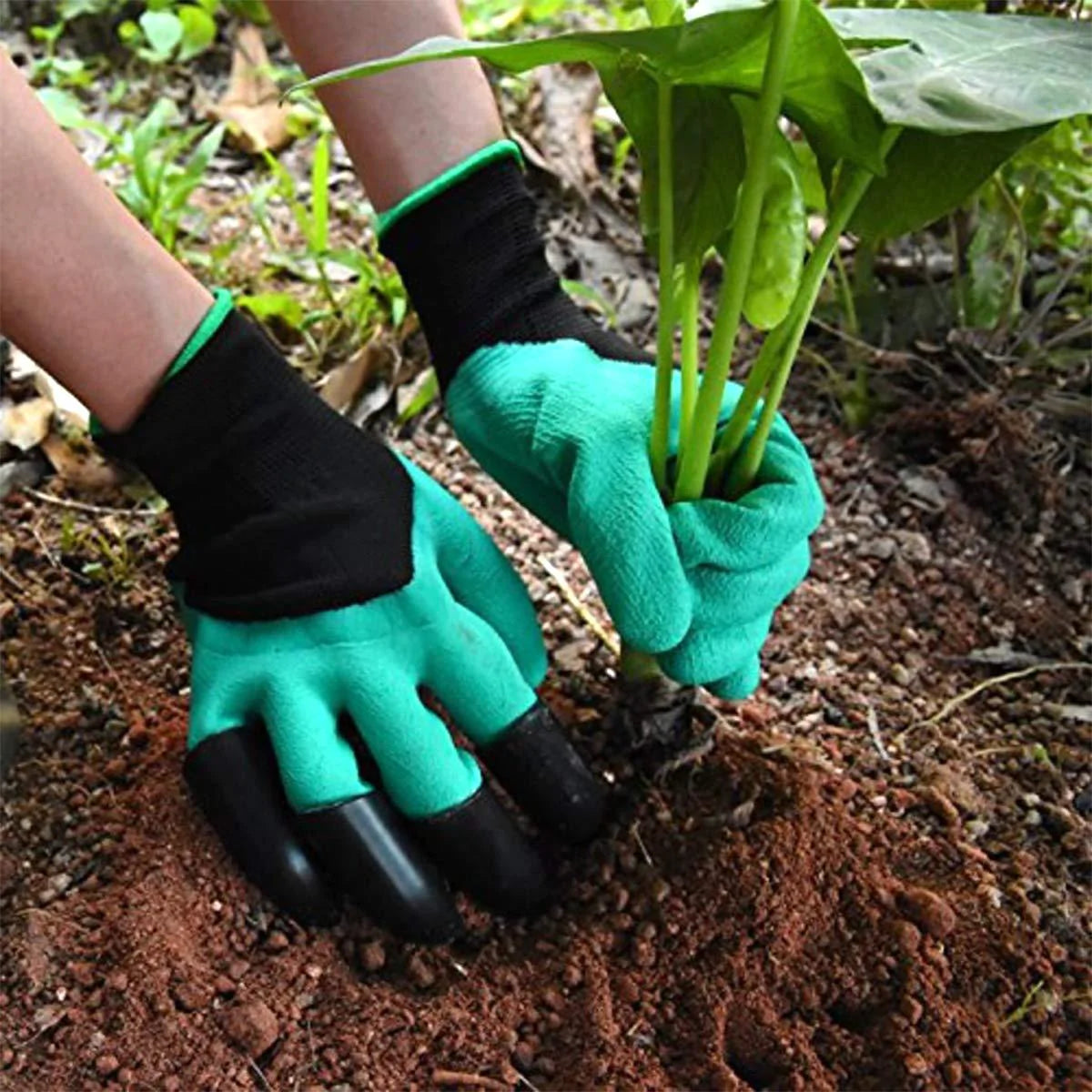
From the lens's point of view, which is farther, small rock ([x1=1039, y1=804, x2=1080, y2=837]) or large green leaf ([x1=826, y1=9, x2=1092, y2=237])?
small rock ([x1=1039, y1=804, x2=1080, y2=837])

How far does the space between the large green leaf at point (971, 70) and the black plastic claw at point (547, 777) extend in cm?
53

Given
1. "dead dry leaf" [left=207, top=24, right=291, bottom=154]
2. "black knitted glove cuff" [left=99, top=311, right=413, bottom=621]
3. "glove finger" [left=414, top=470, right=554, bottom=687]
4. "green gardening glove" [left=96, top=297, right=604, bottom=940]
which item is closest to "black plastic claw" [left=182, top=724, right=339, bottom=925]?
"green gardening glove" [left=96, top=297, right=604, bottom=940]

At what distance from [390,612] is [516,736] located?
135 millimetres

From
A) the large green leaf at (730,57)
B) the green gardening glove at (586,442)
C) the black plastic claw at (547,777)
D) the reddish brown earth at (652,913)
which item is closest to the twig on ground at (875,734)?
the reddish brown earth at (652,913)

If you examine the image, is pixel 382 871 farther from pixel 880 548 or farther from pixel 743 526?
pixel 880 548

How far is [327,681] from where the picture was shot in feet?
3.20

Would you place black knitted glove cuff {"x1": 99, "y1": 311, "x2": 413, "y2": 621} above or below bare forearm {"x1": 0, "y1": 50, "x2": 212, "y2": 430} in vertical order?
below

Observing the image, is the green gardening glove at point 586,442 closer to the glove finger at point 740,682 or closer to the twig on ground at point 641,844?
the glove finger at point 740,682

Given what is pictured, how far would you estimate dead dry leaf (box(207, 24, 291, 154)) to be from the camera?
1.75 m

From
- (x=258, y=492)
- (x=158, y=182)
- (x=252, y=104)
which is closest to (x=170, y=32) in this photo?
(x=252, y=104)

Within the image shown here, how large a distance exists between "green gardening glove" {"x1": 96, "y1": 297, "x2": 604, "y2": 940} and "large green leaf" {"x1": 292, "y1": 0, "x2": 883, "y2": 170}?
14.6 inches

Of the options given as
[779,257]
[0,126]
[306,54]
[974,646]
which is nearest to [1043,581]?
[974,646]

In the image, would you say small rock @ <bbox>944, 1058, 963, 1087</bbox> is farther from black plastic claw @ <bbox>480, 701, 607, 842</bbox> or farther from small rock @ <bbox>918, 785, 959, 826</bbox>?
black plastic claw @ <bbox>480, 701, 607, 842</bbox>

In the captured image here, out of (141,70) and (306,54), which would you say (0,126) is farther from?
(141,70)
